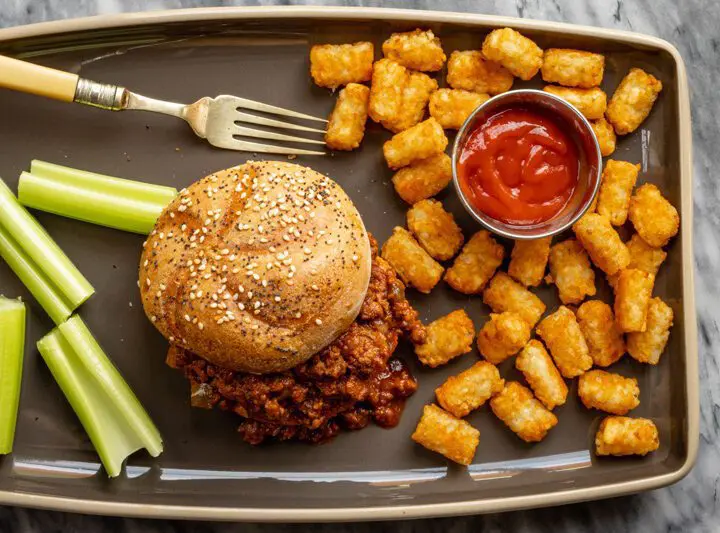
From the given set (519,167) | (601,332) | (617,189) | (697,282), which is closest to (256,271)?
(519,167)

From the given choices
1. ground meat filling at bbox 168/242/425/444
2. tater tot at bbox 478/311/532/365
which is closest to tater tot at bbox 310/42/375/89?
ground meat filling at bbox 168/242/425/444

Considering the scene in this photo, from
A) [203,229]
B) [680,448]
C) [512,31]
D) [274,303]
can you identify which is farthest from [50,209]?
[680,448]

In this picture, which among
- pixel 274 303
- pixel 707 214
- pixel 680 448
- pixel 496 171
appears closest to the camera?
pixel 274 303

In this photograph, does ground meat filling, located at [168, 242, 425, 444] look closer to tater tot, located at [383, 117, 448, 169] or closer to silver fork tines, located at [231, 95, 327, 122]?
tater tot, located at [383, 117, 448, 169]

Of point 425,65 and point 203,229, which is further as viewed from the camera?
point 425,65

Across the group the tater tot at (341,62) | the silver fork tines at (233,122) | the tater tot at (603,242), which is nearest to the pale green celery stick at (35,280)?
the silver fork tines at (233,122)

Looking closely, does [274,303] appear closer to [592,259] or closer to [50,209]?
[50,209]

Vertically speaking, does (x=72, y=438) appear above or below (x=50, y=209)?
below

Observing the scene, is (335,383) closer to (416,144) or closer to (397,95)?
(416,144)
